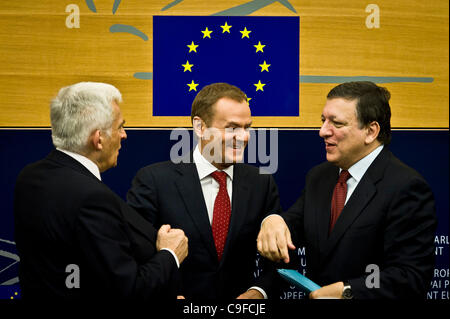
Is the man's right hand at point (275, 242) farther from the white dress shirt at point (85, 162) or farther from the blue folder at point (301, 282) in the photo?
the white dress shirt at point (85, 162)

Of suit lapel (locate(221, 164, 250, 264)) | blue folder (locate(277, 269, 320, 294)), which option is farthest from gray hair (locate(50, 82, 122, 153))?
blue folder (locate(277, 269, 320, 294))

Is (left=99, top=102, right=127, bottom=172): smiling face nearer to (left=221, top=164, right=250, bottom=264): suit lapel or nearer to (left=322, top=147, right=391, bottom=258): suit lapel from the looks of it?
(left=221, top=164, right=250, bottom=264): suit lapel

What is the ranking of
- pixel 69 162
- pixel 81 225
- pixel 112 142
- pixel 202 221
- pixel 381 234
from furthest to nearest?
1. pixel 202 221
2. pixel 381 234
3. pixel 112 142
4. pixel 69 162
5. pixel 81 225

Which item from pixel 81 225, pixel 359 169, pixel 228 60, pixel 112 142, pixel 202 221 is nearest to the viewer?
pixel 81 225

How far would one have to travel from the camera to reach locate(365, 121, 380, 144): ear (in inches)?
88.7

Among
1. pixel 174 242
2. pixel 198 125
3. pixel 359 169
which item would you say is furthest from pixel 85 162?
pixel 359 169

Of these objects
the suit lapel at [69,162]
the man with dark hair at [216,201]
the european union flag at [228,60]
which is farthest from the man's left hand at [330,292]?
the european union flag at [228,60]

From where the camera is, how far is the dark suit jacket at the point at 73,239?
158 cm

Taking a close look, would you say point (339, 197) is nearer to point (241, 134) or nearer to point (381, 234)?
point (381, 234)

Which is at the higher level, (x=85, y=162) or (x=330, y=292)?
(x=85, y=162)

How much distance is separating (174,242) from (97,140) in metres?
0.55

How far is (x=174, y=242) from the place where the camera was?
194 centimetres

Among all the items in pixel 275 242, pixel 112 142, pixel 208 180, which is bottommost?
pixel 275 242

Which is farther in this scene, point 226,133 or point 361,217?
point 226,133
